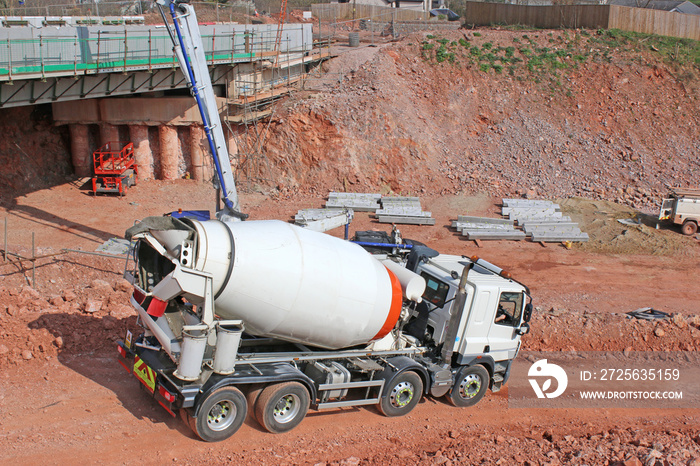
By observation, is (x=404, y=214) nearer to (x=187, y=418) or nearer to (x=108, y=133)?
(x=108, y=133)

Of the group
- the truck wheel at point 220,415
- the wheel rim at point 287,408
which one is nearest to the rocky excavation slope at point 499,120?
the wheel rim at point 287,408

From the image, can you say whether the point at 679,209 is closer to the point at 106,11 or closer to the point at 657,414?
the point at 657,414

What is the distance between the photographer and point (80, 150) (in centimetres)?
2808

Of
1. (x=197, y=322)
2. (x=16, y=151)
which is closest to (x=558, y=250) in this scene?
(x=197, y=322)

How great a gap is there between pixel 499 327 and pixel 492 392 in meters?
1.62

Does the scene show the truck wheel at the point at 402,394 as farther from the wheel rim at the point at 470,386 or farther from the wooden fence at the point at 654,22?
the wooden fence at the point at 654,22

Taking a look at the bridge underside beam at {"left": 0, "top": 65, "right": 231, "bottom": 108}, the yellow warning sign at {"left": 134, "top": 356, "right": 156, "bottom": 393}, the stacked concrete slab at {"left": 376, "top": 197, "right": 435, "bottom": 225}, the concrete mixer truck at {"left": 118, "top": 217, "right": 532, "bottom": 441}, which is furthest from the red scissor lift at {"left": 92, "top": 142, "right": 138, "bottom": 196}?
the yellow warning sign at {"left": 134, "top": 356, "right": 156, "bottom": 393}

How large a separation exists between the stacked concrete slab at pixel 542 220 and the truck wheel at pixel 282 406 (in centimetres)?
1688

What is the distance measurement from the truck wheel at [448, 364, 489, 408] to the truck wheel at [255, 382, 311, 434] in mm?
3057

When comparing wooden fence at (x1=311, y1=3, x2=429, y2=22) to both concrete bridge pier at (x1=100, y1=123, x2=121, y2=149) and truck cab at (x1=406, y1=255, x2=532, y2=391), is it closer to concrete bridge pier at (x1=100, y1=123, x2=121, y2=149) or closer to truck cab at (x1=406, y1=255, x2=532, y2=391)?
concrete bridge pier at (x1=100, y1=123, x2=121, y2=149)

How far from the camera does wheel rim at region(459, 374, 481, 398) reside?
12.2 metres

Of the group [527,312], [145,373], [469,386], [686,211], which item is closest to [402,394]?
[469,386]

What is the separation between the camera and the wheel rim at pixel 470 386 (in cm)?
1218

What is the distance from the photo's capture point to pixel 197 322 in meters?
10.2
